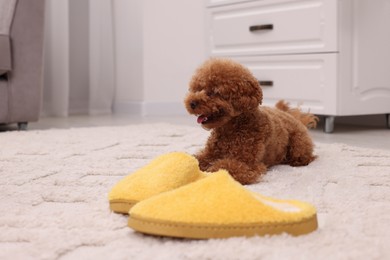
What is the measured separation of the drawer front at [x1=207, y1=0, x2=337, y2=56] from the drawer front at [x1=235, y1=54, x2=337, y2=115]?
0.13ft

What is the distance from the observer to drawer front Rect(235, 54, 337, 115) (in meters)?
2.18

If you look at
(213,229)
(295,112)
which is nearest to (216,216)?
(213,229)

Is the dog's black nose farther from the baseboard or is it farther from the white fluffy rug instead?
the baseboard

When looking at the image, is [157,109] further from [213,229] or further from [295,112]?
[213,229]

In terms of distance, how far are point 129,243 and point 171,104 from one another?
2.79 metres

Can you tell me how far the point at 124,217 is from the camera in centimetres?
85

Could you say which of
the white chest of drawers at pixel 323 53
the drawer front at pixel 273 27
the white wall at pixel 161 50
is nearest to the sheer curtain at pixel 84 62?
the white wall at pixel 161 50

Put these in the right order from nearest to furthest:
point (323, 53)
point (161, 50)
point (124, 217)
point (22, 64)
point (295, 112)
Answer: point (124, 217)
point (295, 112)
point (323, 53)
point (22, 64)
point (161, 50)

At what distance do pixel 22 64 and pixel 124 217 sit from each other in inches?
64.9

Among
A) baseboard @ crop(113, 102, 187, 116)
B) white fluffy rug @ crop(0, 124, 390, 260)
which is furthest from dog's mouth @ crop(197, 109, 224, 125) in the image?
baseboard @ crop(113, 102, 187, 116)

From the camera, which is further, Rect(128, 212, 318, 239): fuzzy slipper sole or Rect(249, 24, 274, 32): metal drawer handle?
Rect(249, 24, 274, 32): metal drawer handle

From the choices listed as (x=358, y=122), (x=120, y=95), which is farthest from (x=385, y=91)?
(x=120, y=95)

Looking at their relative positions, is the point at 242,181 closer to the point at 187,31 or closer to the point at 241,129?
the point at 241,129

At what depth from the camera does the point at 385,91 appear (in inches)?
91.6
